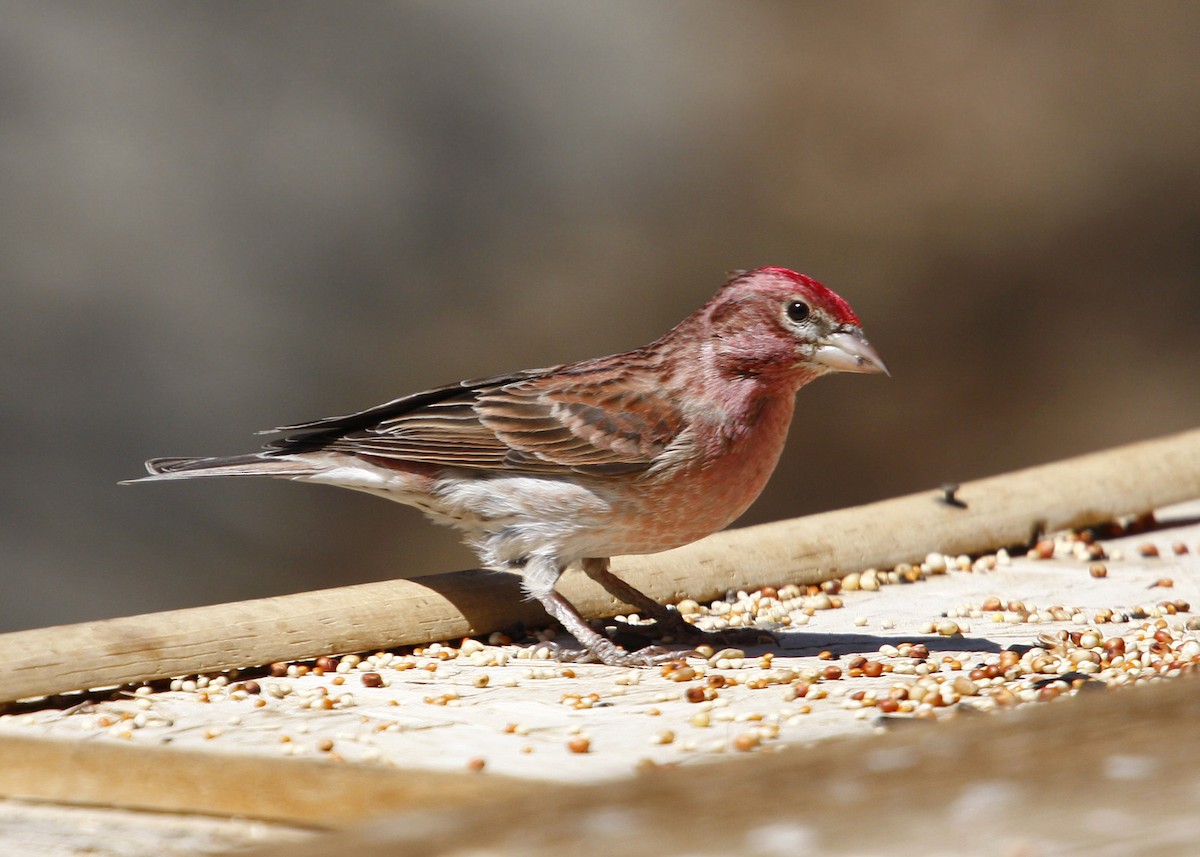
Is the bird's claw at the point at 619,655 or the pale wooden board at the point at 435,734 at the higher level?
the bird's claw at the point at 619,655

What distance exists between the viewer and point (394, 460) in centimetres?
381

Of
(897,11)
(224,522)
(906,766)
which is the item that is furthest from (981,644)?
(897,11)

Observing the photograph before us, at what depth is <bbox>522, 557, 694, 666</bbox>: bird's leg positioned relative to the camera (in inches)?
134

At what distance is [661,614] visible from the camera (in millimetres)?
3738

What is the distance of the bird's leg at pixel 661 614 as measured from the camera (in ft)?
11.8

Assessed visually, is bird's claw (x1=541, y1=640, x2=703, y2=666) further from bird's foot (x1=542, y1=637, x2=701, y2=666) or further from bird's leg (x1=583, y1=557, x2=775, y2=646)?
bird's leg (x1=583, y1=557, x2=775, y2=646)

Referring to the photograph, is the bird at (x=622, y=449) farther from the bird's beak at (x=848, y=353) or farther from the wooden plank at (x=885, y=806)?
the wooden plank at (x=885, y=806)

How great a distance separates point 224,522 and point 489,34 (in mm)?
2704

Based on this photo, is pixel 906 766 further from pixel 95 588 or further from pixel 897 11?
pixel 897 11

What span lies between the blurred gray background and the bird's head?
13.0 ft

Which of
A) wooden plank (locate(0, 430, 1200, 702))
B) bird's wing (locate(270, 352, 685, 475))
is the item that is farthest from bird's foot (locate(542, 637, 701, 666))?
bird's wing (locate(270, 352, 685, 475))

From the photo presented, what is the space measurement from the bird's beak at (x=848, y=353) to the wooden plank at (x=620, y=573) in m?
0.76

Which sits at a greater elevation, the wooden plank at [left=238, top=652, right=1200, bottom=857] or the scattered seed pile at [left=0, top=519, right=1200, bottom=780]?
the scattered seed pile at [left=0, top=519, right=1200, bottom=780]

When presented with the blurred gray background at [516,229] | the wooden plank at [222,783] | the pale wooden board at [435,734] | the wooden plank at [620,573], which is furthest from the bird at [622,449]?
the blurred gray background at [516,229]
